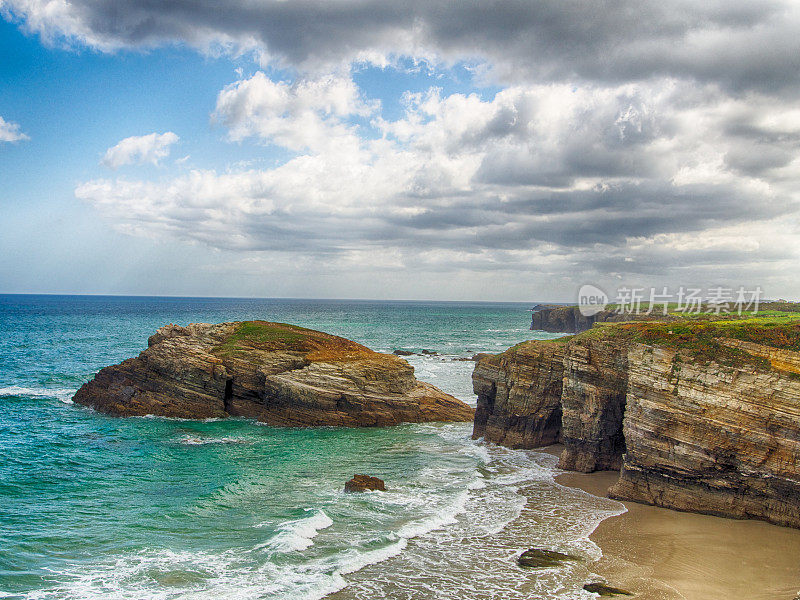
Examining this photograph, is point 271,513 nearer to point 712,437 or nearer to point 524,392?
point 524,392

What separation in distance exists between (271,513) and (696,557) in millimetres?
15375

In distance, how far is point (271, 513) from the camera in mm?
21266

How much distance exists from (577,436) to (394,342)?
2892 inches

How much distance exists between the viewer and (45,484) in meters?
24.7

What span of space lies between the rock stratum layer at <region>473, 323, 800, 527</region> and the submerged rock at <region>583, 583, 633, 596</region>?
760cm

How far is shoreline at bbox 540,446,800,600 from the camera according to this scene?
15.3 meters

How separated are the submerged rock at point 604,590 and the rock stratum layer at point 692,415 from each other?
299 inches

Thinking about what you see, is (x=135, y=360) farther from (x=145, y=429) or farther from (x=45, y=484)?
(x=45, y=484)

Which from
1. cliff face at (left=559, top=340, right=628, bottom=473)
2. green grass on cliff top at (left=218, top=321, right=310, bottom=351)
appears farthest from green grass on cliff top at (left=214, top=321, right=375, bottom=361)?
cliff face at (left=559, top=340, right=628, bottom=473)

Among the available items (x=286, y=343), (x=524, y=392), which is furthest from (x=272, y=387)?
(x=524, y=392)

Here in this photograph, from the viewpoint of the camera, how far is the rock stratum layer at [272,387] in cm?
3816

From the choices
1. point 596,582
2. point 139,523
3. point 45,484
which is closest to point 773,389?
point 596,582

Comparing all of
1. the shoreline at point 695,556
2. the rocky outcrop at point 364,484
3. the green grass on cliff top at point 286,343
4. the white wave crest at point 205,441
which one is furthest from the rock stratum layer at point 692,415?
the green grass on cliff top at point 286,343

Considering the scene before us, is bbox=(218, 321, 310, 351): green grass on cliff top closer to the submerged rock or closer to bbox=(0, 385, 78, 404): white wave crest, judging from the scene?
bbox=(0, 385, 78, 404): white wave crest
